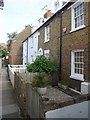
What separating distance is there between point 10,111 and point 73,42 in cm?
584

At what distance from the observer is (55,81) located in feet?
49.7

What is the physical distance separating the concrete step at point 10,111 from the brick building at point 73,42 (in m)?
3.95

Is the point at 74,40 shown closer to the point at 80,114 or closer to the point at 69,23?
the point at 69,23

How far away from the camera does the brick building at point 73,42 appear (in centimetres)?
1113

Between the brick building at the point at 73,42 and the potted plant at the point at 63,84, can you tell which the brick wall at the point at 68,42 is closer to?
the brick building at the point at 73,42

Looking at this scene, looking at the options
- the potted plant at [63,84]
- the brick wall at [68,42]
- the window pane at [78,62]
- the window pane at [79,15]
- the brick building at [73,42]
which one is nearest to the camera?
the brick wall at [68,42]

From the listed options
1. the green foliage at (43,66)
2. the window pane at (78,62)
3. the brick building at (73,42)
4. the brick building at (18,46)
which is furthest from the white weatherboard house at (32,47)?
the window pane at (78,62)

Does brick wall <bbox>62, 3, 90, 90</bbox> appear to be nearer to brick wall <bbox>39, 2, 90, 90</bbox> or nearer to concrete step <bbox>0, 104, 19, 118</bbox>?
brick wall <bbox>39, 2, 90, 90</bbox>

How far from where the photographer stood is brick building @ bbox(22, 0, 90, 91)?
11.1m

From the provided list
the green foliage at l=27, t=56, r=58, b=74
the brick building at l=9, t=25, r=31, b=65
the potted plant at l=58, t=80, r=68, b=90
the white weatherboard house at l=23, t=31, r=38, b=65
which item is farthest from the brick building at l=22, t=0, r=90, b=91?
the brick building at l=9, t=25, r=31, b=65

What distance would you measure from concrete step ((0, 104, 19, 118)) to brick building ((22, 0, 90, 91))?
395 cm

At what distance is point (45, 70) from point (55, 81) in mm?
1059

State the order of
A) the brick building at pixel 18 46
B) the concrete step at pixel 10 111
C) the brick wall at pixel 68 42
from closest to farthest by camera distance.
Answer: the concrete step at pixel 10 111 → the brick wall at pixel 68 42 → the brick building at pixel 18 46

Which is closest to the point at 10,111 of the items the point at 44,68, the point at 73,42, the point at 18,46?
the point at 73,42
